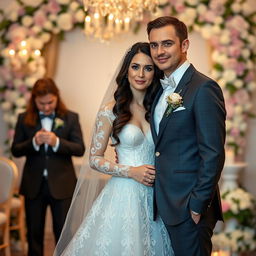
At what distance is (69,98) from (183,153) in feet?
13.7

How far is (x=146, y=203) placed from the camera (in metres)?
3.25

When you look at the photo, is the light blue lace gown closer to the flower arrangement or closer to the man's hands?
the man's hands

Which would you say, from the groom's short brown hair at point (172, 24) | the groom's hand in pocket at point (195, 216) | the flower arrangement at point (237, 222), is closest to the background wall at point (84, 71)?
the flower arrangement at point (237, 222)

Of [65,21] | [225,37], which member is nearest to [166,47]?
[225,37]

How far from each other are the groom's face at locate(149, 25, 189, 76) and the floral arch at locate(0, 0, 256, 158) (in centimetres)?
332

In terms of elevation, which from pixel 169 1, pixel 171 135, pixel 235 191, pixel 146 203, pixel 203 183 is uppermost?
pixel 169 1

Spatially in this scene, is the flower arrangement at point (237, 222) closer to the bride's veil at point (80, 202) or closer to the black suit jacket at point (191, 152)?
the bride's veil at point (80, 202)

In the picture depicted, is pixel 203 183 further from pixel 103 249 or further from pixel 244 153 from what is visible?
pixel 244 153

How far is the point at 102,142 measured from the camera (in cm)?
332

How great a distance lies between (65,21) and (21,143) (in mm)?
2293

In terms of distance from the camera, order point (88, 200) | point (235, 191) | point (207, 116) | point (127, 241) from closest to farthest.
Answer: point (207, 116)
point (127, 241)
point (88, 200)
point (235, 191)

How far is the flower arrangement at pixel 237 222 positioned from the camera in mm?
5984

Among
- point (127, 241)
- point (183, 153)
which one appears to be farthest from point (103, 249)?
point (183, 153)

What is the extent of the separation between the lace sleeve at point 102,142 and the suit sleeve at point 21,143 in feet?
4.35
